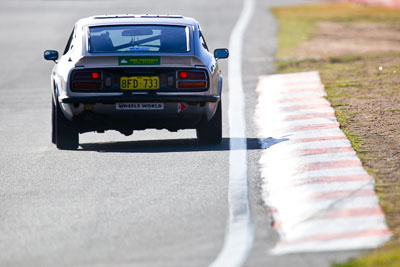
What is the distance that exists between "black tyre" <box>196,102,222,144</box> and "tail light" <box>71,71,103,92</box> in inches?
50.5

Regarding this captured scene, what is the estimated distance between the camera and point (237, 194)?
894 cm

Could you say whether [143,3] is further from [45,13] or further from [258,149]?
[258,149]

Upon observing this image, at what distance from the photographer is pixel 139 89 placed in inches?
453

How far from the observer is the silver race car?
11.5 meters

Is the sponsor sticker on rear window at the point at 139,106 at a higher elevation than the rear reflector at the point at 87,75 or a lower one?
lower

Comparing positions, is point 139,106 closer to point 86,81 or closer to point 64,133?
point 86,81

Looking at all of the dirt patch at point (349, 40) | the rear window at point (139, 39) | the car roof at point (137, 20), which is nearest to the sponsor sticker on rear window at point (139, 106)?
the rear window at point (139, 39)

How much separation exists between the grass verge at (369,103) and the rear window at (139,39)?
214 centimetres

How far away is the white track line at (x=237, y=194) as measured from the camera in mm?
6905

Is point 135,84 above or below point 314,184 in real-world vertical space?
below

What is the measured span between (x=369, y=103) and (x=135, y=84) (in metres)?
4.58

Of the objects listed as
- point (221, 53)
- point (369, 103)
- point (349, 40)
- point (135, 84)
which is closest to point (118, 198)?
point (135, 84)

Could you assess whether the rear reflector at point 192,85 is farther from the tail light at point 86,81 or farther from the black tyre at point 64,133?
the black tyre at point 64,133

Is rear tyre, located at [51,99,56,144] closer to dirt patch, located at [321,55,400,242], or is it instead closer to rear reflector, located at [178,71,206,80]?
rear reflector, located at [178,71,206,80]
